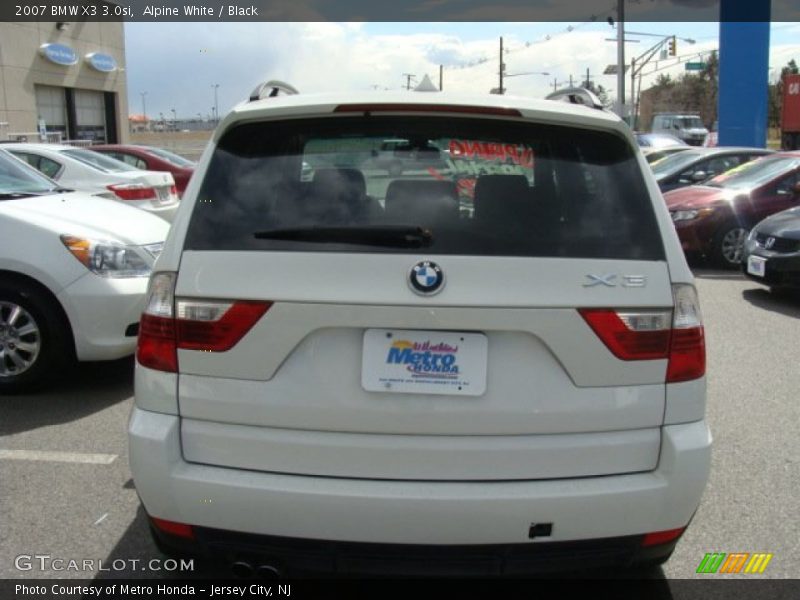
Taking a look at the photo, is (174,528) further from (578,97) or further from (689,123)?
(689,123)

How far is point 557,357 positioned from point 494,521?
0.51m

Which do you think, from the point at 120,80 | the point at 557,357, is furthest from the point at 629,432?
the point at 120,80

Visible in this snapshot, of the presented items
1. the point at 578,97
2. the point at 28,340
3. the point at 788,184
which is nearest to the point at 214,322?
the point at 578,97

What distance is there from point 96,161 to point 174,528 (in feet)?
31.8

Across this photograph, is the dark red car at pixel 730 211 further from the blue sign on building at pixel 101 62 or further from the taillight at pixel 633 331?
the blue sign on building at pixel 101 62

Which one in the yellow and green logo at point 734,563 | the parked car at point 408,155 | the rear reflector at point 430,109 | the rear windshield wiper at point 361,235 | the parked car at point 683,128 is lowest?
the yellow and green logo at point 734,563

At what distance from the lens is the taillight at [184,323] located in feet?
7.42

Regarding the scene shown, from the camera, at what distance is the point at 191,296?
90.6 inches

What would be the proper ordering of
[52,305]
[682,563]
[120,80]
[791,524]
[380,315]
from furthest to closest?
[120,80]
[52,305]
[791,524]
[682,563]
[380,315]

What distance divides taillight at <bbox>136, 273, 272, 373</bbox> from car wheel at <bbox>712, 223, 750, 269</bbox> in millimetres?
9423

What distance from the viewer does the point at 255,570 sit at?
234 centimetres

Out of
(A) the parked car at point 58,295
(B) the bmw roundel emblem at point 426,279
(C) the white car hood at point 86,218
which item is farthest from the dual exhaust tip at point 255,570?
(C) the white car hood at point 86,218

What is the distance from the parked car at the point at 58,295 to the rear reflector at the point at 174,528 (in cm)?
274

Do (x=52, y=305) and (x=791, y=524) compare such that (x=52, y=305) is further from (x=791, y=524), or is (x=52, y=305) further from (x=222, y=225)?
(x=791, y=524)
